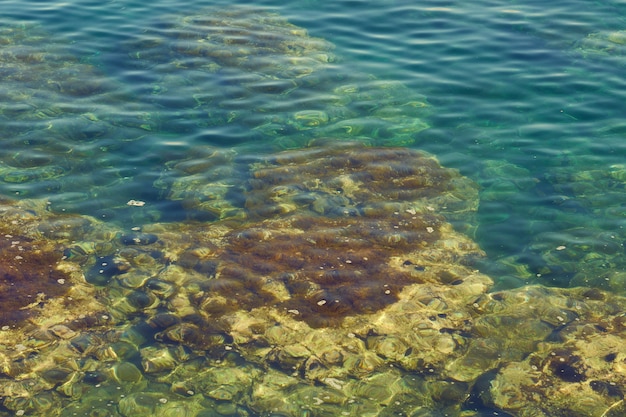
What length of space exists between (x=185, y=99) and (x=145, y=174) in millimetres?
2613

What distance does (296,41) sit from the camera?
655 inches

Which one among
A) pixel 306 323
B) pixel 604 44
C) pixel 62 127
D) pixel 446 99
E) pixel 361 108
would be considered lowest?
pixel 306 323

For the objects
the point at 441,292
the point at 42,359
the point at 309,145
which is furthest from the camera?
the point at 309,145

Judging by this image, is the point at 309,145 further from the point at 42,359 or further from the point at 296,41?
the point at 42,359

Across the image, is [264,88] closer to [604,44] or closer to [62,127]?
[62,127]

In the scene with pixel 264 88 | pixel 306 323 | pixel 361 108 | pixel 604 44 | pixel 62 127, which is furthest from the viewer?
pixel 604 44

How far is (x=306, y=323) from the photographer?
30.7 feet

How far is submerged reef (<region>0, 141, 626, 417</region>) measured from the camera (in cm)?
833

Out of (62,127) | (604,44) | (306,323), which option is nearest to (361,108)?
(62,127)

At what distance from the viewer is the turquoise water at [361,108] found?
11523 millimetres

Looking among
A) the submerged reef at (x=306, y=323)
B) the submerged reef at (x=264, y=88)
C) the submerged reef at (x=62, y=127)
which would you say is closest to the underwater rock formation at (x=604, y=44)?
the submerged reef at (x=264, y=88)

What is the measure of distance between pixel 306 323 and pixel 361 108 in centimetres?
608

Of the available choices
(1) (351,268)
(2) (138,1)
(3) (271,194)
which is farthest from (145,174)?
(2) (138,1)

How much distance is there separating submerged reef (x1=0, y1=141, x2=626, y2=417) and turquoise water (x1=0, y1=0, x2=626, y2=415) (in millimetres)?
631
